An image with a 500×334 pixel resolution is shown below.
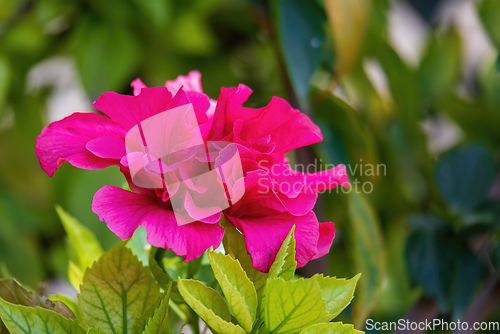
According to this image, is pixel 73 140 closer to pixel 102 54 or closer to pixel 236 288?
pixel 236 288

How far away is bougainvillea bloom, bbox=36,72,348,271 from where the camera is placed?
0.17m

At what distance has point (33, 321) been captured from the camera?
0.60 feet

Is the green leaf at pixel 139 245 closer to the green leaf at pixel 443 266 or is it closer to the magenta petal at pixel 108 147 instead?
the magenta petal at pixel 108 147

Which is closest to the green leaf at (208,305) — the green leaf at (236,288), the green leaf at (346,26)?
the green leaf at (236,288)

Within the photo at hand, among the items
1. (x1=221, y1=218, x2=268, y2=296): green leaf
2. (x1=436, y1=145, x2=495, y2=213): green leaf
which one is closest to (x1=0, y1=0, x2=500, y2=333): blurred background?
Answer: (x1=436, y1=145, x2=495, y2=213): green leaf

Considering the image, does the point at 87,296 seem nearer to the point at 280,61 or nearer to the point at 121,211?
the point at 121,211

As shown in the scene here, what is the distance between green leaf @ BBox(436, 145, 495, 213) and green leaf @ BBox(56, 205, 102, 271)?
0.87 feet

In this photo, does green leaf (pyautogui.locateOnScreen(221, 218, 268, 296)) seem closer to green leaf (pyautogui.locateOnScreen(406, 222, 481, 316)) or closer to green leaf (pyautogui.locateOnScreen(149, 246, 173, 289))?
green leaf (pyautogui.locateOnScreen(149, 246, 173, 289))

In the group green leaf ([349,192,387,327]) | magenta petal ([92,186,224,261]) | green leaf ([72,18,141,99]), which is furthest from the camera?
green leaf ([72,18,141,99])

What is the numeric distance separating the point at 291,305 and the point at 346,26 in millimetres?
277

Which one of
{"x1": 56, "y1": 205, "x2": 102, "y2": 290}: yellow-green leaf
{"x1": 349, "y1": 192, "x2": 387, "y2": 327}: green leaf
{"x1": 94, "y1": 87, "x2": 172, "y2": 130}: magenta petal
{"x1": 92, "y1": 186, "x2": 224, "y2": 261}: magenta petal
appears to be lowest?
{"x1": 349, "y1": 192, "x2": 387, "y2": 327}: green leaf

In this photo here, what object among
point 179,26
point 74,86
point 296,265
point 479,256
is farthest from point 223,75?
point 296,265

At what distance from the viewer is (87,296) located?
201 millimetres

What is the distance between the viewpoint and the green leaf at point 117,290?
0.20m
